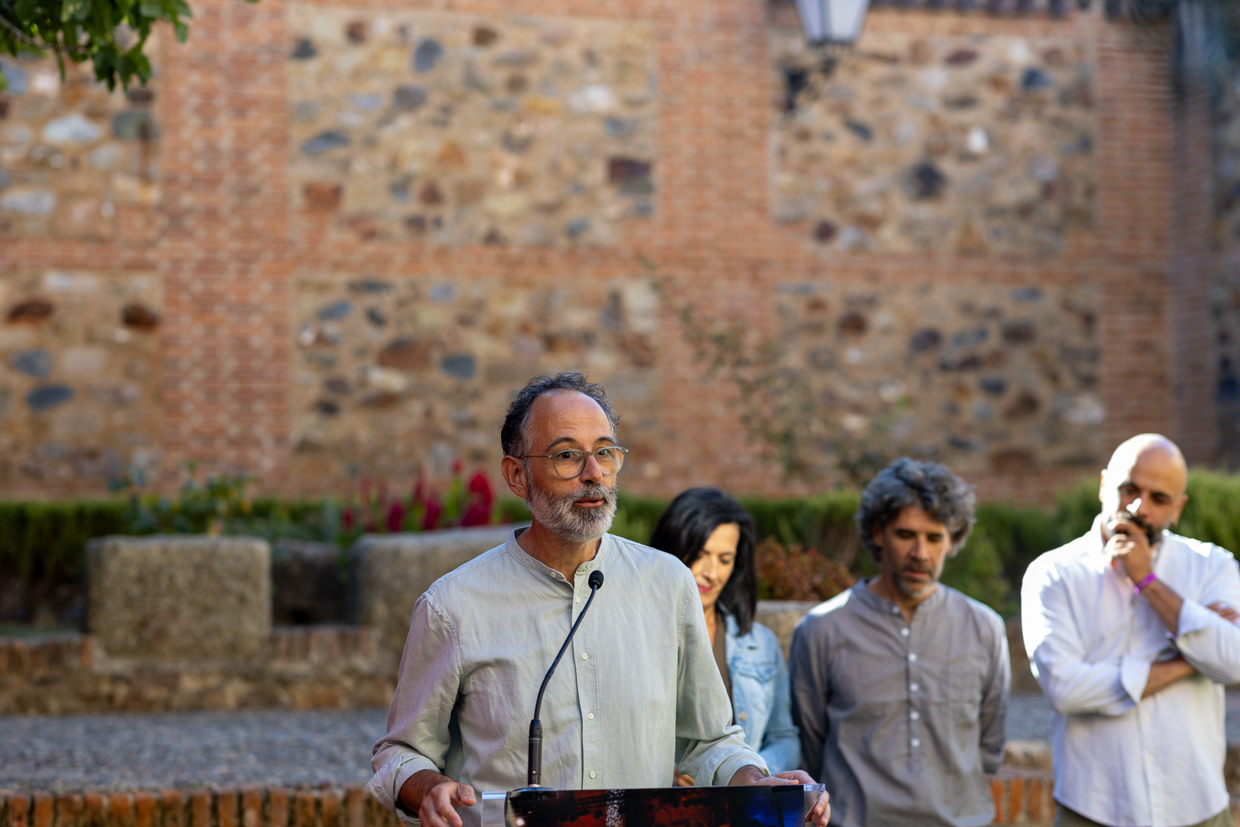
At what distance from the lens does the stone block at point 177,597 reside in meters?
6.52

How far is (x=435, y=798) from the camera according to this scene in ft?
7.27

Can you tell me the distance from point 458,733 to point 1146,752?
200cm

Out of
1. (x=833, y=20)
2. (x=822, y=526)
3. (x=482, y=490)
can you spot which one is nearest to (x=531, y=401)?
(x=482, y=490)

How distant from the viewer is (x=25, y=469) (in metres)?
9.34

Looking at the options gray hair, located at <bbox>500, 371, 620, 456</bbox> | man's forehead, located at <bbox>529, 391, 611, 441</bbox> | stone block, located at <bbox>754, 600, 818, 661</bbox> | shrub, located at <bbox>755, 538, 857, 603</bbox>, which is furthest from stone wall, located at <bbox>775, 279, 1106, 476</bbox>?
man's forehead, located at <bbox>529, 391, 611, 441</bbox>

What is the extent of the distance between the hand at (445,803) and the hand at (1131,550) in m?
2.10

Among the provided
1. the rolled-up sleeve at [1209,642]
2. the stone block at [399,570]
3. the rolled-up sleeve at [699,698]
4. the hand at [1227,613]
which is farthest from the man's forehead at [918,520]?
the stone block at [399,570]

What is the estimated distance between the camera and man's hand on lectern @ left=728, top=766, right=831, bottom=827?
7.34ft

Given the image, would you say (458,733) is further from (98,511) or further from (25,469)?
(25,469)

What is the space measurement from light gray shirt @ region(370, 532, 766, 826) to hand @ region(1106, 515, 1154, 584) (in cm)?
154

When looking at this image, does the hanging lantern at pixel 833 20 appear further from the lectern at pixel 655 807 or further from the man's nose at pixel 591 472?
the lectern at pixel 655 807

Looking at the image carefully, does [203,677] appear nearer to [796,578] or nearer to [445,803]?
[796,578]

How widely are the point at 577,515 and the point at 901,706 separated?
1.51m

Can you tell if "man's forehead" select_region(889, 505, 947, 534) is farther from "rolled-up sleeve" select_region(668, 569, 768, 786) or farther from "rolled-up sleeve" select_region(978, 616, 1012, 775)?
"rolled-up sleeve" select_region(668, 569, 768, 786)
